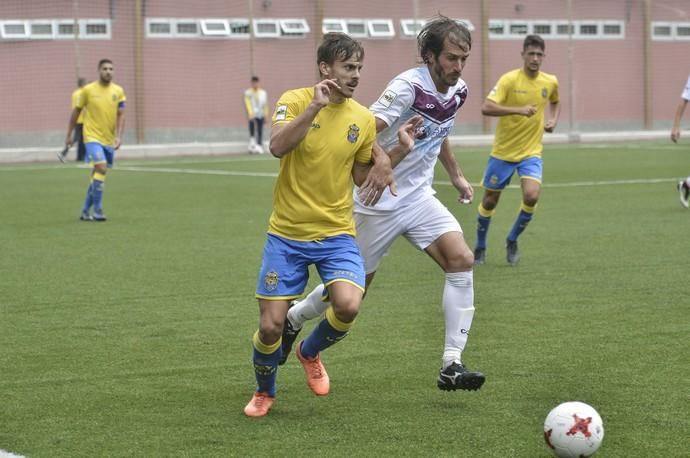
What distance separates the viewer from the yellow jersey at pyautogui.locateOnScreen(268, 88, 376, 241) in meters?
6.04

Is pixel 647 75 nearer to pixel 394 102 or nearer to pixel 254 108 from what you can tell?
pixel 254 108

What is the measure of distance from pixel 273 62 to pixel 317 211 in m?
30.4

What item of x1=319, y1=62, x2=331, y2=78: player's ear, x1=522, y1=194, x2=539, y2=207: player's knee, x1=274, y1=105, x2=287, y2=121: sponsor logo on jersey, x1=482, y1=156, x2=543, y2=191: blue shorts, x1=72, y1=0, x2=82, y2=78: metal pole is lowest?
x1=522, y1=194, x2=539, y2=207: player's knee

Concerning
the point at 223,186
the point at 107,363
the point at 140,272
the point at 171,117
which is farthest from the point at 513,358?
the point at 171,117

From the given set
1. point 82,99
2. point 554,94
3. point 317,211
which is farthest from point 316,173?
point 82,99

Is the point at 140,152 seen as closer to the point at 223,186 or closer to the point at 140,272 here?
the point at 223,186

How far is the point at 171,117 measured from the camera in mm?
34688

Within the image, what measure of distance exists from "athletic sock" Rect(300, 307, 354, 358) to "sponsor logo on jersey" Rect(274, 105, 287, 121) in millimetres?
994

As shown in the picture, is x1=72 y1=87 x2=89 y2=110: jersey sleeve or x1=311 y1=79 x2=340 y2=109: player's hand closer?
x1=311 y1=79 x2=340 y2=109: player's hand

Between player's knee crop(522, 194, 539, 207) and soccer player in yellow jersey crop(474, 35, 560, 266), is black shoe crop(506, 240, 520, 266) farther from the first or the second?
player's knee crop(522, 194, 539, 207)

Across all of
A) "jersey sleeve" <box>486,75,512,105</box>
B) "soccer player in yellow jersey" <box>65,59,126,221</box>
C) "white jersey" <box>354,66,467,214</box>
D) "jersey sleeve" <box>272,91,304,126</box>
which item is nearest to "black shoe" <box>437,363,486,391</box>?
"white jersey" <box>354,66,467,214</box>

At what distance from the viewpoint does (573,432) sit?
506 cm

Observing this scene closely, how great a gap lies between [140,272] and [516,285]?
3.44 m

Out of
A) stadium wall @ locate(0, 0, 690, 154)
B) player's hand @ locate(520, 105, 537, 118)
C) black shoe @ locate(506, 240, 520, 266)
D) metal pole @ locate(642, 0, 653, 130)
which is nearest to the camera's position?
player's hand @ locate(520, 105, 537, 118)
